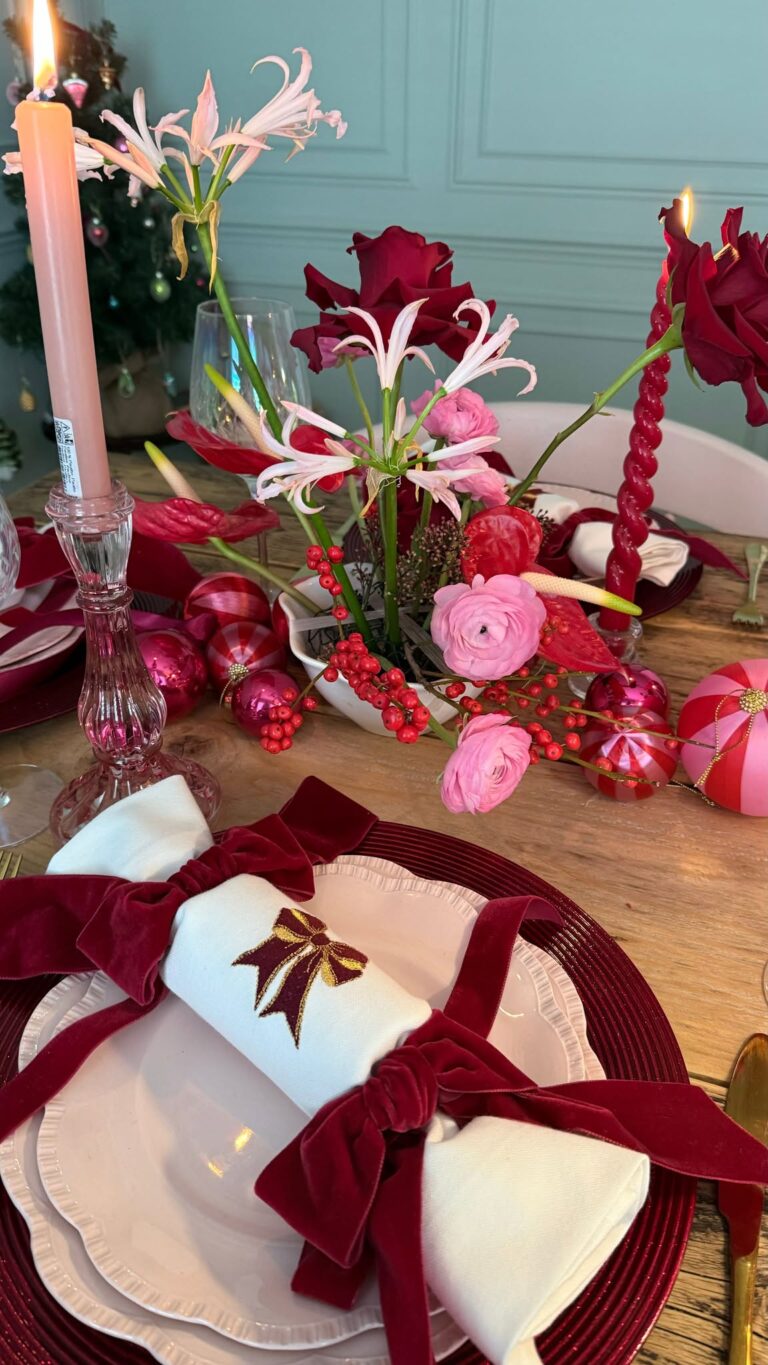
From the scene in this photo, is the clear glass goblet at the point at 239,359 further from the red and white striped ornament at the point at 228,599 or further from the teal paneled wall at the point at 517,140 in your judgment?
the teal paneled wall at the point at 517,140

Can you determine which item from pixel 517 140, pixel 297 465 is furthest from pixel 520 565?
pixel 517 140

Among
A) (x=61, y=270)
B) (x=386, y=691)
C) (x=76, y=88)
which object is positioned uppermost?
(x=76, y=88)

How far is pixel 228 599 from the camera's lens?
2.48 feet

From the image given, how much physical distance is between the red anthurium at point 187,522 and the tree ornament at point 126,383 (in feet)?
6.08

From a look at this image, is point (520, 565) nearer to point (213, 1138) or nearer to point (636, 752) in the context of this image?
point (636, 752)

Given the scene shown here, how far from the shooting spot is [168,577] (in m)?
0.82

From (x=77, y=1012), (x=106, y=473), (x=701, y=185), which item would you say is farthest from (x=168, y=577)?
(x=701, y=185)

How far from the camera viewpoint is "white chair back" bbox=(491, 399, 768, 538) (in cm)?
118

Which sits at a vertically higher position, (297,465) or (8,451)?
(297,465)

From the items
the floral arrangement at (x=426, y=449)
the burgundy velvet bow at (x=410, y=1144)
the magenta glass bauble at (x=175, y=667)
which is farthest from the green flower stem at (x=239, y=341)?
the burgundy velvet bow at (x=410, y=1144)

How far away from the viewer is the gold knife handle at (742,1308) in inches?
14.0

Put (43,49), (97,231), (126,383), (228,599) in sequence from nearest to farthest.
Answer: (43,49), (228,599), (97,231), (126,383)

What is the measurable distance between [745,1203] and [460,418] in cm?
42

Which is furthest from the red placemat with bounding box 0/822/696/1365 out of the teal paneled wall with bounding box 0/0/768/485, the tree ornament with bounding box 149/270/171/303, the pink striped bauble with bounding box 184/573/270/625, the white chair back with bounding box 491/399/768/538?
the tree ornament with bounding box 149/270/171/303
